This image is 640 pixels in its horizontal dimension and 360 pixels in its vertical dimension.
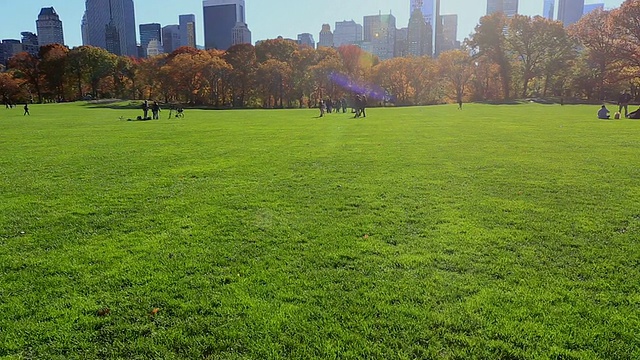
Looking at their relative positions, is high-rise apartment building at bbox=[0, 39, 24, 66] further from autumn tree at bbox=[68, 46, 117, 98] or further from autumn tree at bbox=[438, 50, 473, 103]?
autumn tree at bbox=[438, 50, 473, 103]

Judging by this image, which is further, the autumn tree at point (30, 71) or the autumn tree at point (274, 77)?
the autumn tree at point (30, 71)

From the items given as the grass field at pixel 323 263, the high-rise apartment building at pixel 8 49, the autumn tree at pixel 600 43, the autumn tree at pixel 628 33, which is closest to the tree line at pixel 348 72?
the autumn tree at pixel 600 43

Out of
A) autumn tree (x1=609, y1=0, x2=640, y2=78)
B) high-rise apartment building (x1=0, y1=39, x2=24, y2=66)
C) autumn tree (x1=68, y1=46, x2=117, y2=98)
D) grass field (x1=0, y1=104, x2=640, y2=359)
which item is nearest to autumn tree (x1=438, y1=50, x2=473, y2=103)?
autumn tree (x1=609, y1=0, x2=640, y2=78)

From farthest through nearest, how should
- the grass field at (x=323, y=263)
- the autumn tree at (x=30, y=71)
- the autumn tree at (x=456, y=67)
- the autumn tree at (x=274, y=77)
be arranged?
the autumn tree at (x=30, y=71) < the autumn tree at (x=456, y=67) < the autumn tree at (x=274, y=77) < the grass field at (x=323, y=263)

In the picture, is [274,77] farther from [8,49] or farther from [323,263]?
[8,49]

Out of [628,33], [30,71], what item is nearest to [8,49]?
[30,71]

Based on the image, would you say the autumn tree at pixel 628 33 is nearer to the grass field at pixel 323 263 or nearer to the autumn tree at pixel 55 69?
the grass field at pixel 323 263

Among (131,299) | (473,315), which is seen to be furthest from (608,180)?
(131,299)

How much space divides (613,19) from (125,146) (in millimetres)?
65317

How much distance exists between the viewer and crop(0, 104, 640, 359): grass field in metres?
3.78

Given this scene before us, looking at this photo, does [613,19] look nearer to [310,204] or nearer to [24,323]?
[310,204]

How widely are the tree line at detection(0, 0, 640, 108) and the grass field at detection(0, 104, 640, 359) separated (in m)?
65.4

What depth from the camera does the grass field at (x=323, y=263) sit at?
12.4 feet

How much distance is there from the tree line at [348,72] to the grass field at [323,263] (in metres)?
65.4
